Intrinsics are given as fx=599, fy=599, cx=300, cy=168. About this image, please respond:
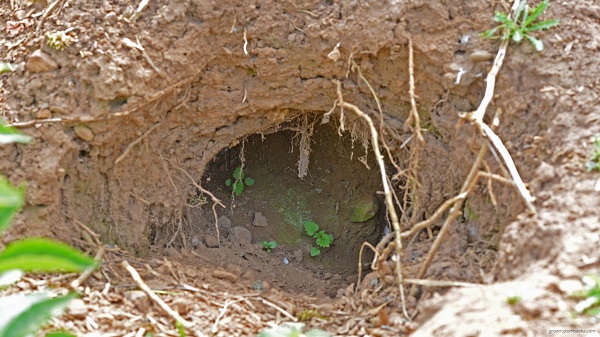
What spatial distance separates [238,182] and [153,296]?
1.78 m

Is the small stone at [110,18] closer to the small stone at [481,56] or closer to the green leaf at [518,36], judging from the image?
the small stone at [481,56]

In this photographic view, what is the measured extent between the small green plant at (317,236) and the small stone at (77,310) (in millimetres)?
1913

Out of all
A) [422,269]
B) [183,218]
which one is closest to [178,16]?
[183,218]

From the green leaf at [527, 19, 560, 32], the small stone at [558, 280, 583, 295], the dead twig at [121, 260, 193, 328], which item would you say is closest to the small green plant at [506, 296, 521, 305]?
the small stone at [558, 280, 583, 295]

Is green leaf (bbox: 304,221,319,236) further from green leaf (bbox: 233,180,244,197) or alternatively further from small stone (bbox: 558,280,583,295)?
small stone (bbox: 558,280,583,295)

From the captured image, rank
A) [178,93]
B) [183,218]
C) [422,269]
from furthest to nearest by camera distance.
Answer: [183,218] → [178,93] → [422,269]

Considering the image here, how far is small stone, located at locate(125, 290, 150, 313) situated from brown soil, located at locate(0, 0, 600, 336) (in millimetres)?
12

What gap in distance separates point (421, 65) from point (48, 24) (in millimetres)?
1818

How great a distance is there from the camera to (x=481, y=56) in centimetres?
276

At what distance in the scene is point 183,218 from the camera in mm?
3541

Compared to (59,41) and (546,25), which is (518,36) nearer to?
(546,25)

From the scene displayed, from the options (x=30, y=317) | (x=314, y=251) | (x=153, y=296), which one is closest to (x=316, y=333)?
(x=153, y=296)

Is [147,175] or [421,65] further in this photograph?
[147,175]

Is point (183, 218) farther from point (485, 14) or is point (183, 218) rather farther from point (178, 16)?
point (485, 14)
